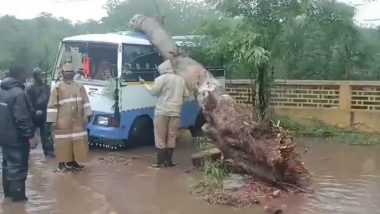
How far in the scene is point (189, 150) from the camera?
386 inches

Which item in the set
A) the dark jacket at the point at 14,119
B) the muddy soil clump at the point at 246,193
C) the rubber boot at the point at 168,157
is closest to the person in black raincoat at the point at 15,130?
the dark jacket at the point at 14,119

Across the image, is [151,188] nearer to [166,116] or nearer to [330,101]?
[166,116]

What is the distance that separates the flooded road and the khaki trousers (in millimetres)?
407

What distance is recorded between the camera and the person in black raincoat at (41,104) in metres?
8.69

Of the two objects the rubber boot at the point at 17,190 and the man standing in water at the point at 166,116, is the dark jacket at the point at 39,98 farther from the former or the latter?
the rubber boot at the point at 17,190

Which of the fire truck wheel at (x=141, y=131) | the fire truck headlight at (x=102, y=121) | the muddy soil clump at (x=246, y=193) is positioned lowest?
the muddy soil clump at (x=246, y=193)

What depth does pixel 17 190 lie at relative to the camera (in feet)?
20.1

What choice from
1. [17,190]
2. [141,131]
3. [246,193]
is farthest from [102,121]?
[246,193]

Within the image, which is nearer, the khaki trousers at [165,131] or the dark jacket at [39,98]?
the khaki trousers at [165,131]

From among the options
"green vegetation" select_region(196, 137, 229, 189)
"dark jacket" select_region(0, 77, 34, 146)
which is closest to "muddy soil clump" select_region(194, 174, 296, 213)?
"green vegetation" select_region(196, 137, 229, 189)

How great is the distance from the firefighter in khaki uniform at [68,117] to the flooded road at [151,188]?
0.33 metres

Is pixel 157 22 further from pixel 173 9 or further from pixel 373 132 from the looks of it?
pixel 173 9

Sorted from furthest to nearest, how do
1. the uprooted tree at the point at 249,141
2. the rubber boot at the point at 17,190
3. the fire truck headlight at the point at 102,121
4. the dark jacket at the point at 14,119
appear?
the fire truck headlight at the point at 102,121, the uprooted tree at the point at 249,141, the rubber boot at the point at 17,190, the dark jacket at the point at 14,119

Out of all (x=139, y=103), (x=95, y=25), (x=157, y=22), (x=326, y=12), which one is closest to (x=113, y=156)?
(x=139, y=103)
